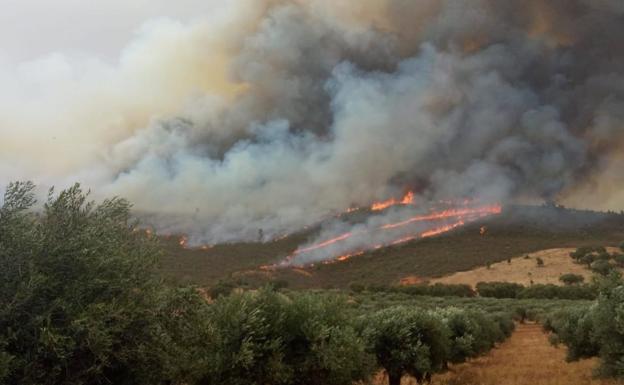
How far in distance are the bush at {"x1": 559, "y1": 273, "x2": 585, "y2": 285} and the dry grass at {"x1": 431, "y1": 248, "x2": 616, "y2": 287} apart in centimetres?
174

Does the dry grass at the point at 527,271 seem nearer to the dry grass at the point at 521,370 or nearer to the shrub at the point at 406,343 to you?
the dry grass at the point at 521,370

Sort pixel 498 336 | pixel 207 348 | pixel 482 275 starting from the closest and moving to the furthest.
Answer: pixel 207 348, pixel 498 336, pixel 482 275

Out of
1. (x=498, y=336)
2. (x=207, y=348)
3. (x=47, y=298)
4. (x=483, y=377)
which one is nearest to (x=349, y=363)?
(x=207, y=348)

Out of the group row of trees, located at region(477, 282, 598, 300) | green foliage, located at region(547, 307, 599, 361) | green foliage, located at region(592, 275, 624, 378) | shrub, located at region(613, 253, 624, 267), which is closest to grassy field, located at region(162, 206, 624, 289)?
shrub, located at region(613, 253, 624, 267)

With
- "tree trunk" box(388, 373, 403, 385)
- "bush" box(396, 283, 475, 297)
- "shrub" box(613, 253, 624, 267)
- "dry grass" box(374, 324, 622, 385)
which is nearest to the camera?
"tree trunk" box(388, 373, 403, 385)

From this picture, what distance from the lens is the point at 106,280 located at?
1459 centimetres

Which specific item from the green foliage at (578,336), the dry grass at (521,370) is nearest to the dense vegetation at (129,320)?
the dry grass at (521,370)

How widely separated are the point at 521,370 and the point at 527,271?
378 feet

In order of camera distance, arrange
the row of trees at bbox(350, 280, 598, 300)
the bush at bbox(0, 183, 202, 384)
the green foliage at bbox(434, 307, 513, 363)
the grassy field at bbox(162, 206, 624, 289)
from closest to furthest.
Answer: the bush at bbox(0, 183, 202, 384) < the green foliage at bbox(434, 307, 513, 363) < the row of trees at bbox(350, 280, 598, 300) < the grassy field at bbox(162, 206, 624, 289)

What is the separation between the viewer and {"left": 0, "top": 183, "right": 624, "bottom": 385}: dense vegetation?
532 inches

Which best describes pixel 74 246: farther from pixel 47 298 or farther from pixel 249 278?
pixel 249 278

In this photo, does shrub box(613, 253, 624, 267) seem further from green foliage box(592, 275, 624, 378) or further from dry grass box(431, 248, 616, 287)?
green foliage box(592, 275, 624, 378)

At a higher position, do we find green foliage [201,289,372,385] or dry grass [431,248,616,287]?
dry grass [431,248,616,287]

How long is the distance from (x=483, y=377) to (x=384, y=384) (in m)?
7.10
